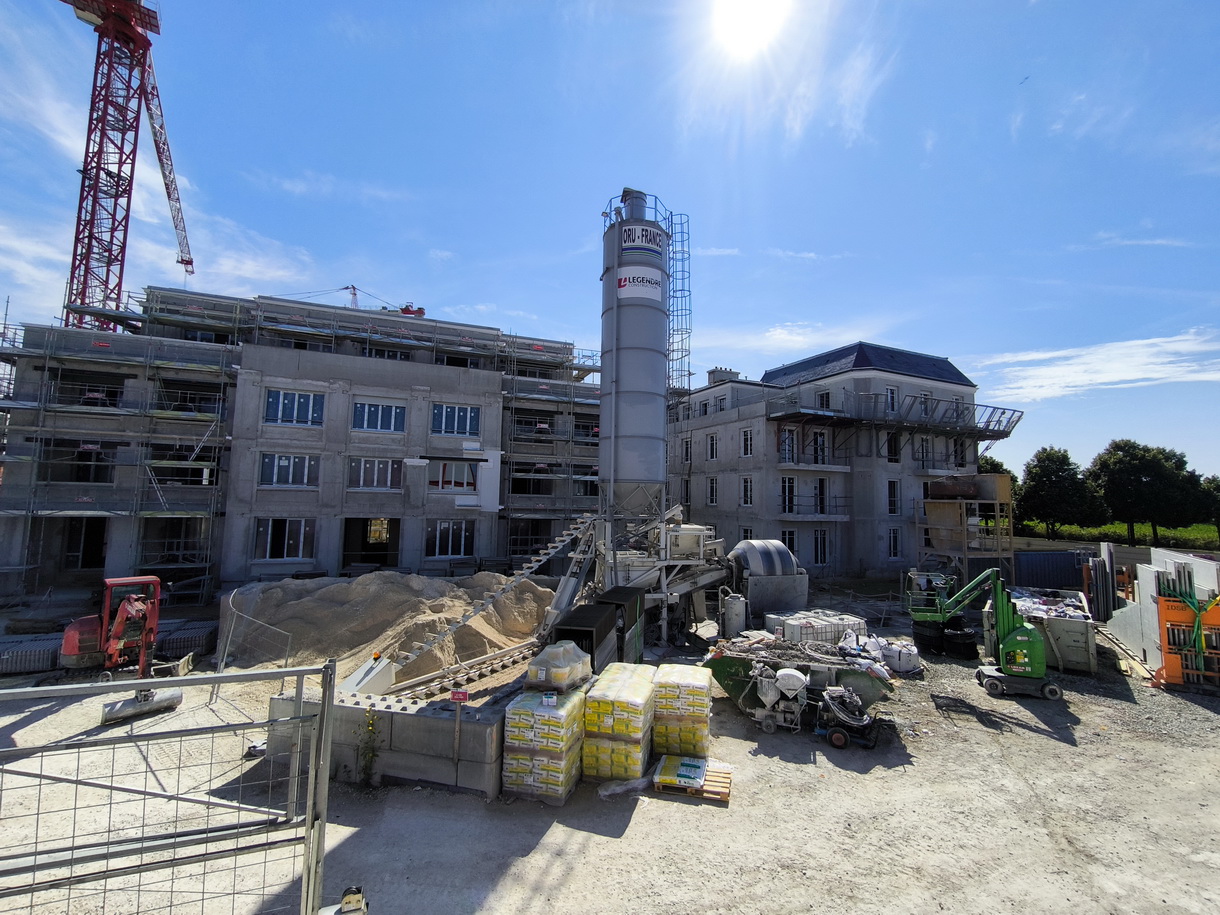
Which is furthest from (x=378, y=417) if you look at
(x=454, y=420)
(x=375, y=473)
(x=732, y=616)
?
(x=732, y=616)

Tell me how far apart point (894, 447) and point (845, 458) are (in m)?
3.20

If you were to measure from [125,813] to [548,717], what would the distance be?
574cm

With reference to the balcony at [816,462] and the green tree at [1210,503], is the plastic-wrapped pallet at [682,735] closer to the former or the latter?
the balcony at [816,462]

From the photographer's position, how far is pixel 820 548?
1259 inches

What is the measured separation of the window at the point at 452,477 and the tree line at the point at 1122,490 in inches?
1419

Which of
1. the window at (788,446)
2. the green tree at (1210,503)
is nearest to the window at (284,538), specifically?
the window at (788,446)

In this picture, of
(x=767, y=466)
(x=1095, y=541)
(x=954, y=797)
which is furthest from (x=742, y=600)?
(x=1095, y=541)

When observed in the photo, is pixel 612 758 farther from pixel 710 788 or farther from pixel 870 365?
pixel 870 365

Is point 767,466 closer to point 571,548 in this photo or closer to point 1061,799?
point 571,548

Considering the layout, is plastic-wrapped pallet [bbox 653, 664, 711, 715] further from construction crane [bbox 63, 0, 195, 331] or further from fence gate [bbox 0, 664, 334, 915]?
construction crane [bbox 63, 0, 195, 331]

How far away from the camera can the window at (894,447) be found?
3328 cm

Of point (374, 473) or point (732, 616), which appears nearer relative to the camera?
point (732, 616)

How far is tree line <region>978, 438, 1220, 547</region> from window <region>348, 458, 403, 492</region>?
3937 centimetres

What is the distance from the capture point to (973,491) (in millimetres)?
26641
